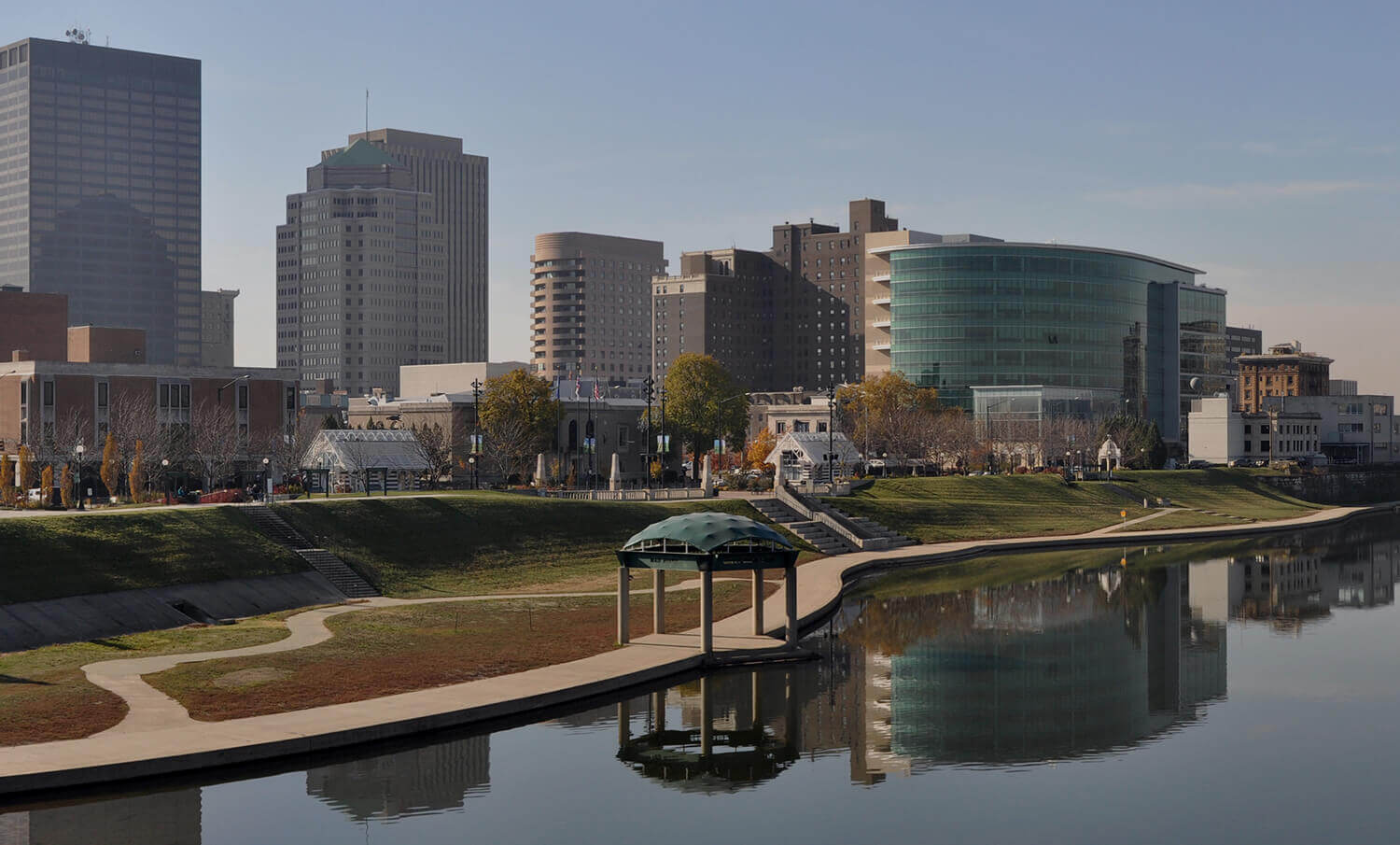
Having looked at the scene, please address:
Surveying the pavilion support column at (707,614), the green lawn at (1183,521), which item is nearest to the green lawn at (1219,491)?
the green lawn at (1183,521)

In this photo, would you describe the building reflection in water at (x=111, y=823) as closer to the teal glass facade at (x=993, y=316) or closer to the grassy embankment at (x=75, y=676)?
the grassy embankment at (x=75, y=676)

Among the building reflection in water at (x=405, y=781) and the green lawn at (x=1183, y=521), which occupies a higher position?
the building reflection in water at (x=405, y=781)

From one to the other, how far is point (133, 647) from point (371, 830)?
70.4 feet

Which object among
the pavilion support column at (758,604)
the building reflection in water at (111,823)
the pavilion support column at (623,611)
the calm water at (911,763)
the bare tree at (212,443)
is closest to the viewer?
the building reflection in water at (111,823)

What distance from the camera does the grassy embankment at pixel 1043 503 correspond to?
348ft

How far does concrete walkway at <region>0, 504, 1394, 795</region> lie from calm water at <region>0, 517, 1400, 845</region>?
816 mm

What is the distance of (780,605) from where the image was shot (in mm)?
63875

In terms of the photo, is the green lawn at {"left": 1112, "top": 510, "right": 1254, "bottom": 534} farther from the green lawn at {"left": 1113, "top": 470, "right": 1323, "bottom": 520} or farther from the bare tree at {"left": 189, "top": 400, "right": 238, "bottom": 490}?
the bare tree at {"left": 189, "top": 400, "right": 238, "bottom": 490}

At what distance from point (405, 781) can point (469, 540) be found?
136 ft

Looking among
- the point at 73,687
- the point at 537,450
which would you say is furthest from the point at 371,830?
the point at 537,450

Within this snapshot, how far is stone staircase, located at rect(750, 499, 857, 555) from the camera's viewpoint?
91938mm

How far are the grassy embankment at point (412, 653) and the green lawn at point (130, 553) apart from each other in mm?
7695

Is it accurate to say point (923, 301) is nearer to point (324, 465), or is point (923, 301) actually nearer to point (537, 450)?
point (537, 450)

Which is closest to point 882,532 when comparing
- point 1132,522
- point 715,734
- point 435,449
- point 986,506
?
point 986,506
